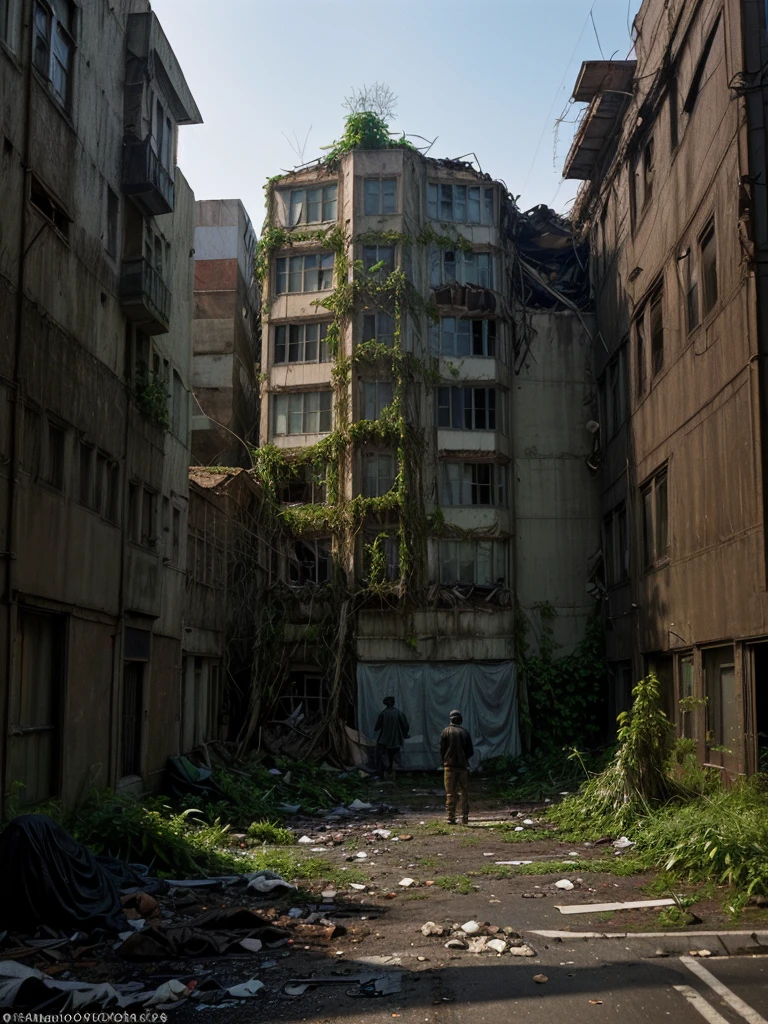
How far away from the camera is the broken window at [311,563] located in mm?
30812

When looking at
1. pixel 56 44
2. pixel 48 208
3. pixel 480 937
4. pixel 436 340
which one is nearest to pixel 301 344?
pixel 436 340

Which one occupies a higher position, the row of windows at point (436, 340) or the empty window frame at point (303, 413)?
the row of windows at point (436, 340)

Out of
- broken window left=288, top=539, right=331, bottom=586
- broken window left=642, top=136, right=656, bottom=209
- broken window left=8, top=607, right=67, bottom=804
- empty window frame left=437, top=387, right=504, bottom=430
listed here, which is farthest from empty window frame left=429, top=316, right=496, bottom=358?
broken window left=8, top=607, right=67, bottom=804

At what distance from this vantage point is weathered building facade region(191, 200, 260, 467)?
108ft

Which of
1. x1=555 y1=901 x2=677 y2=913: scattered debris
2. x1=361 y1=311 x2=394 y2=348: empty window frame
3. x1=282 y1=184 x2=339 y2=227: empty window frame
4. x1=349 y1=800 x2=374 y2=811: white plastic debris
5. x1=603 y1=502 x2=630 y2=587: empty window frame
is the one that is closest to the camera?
x1=555 y1=901 x2=677 y2=913: scattered debris

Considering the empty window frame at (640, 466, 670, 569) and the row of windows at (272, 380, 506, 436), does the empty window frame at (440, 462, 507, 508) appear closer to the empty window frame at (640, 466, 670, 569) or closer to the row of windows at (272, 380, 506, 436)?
the row of windows at (272, 380, 506, 436)

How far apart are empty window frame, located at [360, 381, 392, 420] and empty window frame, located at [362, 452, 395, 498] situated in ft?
3.89

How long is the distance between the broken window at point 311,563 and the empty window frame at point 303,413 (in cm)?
344

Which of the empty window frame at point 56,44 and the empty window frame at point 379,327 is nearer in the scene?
the empty window frame at point 56,44

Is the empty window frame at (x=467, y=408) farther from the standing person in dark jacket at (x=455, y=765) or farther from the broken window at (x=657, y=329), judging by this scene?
the standing person in dark jacket at (x=455, y=765)

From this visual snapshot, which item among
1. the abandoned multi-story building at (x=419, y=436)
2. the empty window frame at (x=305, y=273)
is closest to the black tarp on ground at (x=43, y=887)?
the abandoned multi-story building at (x=419, y=436)

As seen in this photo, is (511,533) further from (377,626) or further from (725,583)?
(725,583)

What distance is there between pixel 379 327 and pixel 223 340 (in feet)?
18.0

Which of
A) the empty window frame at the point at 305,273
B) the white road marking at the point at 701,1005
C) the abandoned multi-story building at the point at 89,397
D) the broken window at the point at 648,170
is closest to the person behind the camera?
the white road marking at the point at 701,1005
